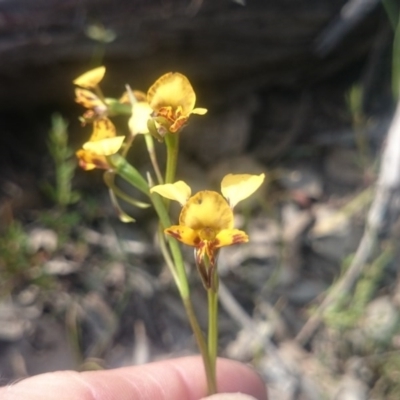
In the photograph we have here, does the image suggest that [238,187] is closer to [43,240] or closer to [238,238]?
[238,238]

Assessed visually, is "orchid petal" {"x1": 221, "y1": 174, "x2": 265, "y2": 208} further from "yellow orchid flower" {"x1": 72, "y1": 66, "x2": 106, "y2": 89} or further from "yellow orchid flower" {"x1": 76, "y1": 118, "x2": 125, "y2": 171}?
"yellow orchid flower" {"x1": 72, "y1": 66, "x2": 106, "y2": 89}

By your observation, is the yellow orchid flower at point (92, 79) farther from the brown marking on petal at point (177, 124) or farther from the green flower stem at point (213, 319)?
the green flower stem at point (213, 319)

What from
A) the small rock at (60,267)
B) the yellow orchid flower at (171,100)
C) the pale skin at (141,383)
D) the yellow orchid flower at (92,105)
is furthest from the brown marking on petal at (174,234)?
the small rock at (60,267)

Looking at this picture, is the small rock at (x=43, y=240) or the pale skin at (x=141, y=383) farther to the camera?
the small rock at (x=43, y=240)

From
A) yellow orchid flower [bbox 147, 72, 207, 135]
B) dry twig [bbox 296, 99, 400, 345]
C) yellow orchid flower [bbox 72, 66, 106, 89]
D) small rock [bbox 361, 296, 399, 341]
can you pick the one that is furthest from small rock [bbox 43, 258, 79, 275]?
yellow orchid flower [bbox 147, 72, 207, 135]

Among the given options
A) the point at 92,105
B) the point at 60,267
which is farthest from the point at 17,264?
the point at 92,105

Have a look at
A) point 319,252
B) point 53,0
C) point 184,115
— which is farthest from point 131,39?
point 184,115
